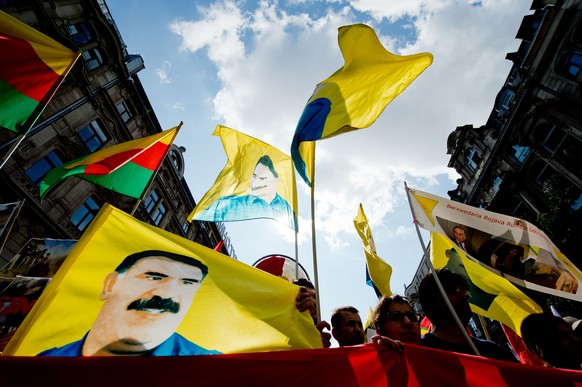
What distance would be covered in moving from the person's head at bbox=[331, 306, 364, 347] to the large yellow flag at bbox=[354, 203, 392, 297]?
266 cm

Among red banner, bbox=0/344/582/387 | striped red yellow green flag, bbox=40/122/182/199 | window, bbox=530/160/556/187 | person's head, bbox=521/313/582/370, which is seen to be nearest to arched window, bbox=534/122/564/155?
window, bbox=530/160/556/187

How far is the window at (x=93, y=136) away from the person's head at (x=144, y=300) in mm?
17341

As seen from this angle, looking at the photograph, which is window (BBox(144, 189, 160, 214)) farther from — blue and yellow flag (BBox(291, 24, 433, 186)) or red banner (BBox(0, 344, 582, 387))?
red banner (BBox(0, 344, 582, 387))

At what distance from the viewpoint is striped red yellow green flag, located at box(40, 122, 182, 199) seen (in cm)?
598

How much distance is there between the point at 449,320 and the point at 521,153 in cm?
2465

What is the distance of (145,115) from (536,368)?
949 inches

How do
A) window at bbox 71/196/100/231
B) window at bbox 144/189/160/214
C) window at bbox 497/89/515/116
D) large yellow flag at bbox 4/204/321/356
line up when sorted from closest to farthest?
large yellow flag at bbox 4/204/321/356 < window at bbox 71/196/100/231 < window at bbox 144/189/160/214 < window at bbox 497/89/515/116

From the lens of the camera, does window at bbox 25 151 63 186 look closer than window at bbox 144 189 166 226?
Yes

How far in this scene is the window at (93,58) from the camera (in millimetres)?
16991

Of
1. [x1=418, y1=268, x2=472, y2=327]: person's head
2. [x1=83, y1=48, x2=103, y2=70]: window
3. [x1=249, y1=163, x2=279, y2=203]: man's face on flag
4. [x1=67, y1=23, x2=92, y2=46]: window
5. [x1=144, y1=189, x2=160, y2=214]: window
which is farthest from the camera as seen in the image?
[x1=144, y1=189, x2=160, y2=214]: window

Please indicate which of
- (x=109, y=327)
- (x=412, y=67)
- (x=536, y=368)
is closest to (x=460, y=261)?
(x=412, y=67)

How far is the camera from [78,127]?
15.6m

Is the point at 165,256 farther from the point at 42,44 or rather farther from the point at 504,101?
the point at 504,101

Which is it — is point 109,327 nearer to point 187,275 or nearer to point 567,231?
point 187,275
